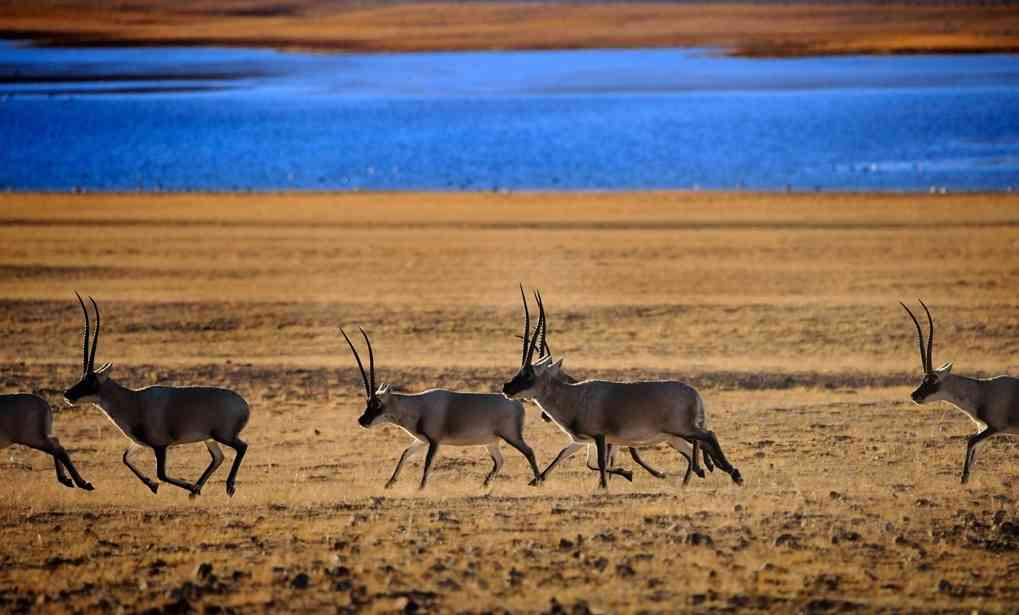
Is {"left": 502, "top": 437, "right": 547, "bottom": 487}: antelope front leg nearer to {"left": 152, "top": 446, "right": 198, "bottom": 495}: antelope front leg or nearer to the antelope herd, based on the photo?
the antelope herd

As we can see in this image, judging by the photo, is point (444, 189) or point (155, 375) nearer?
point (155, 375)

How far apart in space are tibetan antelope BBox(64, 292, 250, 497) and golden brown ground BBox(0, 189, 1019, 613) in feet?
1.22

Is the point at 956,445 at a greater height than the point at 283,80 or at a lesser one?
lesser

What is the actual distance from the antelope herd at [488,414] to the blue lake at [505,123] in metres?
35.2

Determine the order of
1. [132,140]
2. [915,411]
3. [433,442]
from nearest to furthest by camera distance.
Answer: [433,442] < [915,411] < [132,140]

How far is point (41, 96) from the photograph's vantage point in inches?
4377

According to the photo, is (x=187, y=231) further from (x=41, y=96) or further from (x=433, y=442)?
(x=41, y=96)

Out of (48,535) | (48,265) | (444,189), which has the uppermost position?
(444,189)

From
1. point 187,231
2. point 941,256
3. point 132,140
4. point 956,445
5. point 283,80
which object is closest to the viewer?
point 956,445

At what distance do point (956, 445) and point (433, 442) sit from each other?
522cm

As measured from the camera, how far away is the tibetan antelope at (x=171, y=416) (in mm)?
12984

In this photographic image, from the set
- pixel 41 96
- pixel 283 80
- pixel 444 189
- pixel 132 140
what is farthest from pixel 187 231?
pixel 283 80

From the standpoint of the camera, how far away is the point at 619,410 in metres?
13.0

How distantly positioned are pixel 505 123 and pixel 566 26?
6709 cm
